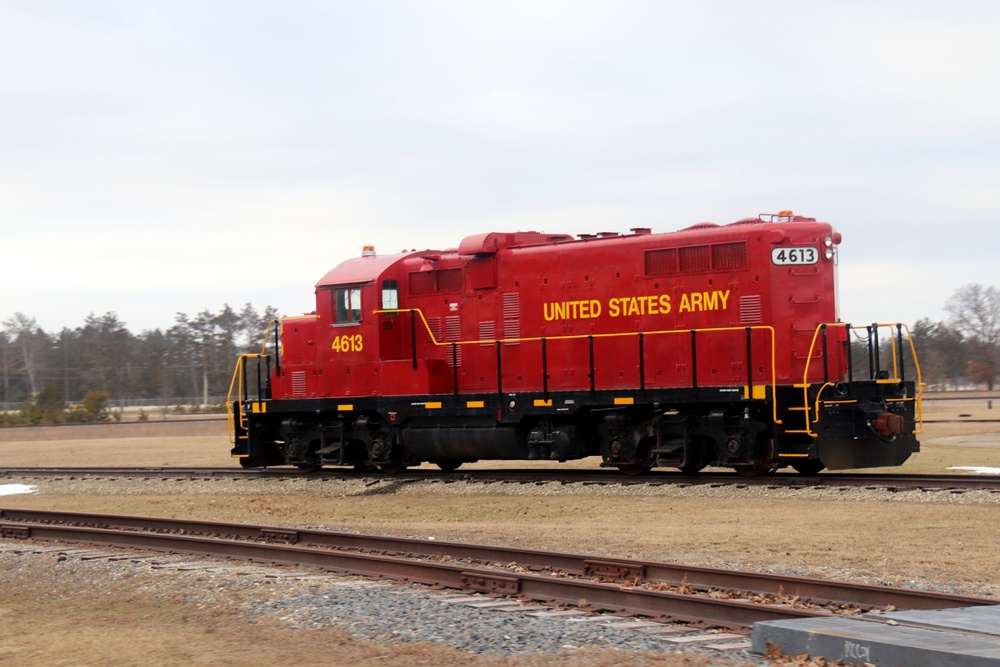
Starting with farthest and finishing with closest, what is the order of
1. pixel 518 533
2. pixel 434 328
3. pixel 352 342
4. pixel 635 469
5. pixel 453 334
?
1. pixel 352 342
2. pixel 434 328
3. pixel 453 334
4. pixel 635 469
5. pixel 518 533

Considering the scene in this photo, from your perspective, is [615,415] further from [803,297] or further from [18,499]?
[18,499]

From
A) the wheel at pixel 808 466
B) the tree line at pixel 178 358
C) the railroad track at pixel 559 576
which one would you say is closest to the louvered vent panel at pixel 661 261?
the wheel at pixel 808 466

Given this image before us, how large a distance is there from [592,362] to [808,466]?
3.71 m

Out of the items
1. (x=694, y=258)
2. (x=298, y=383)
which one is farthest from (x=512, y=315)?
(x=298, y=383)

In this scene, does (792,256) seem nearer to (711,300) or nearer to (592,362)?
(711,300)

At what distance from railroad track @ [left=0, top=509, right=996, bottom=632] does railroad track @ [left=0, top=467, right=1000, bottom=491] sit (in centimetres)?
636

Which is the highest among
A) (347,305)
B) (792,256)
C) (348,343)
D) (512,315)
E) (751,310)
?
(792,256)

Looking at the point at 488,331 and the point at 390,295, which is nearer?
the point at 488,331

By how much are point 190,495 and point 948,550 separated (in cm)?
1263

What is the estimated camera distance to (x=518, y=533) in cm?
1238

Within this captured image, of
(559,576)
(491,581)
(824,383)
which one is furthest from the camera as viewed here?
(824,383)

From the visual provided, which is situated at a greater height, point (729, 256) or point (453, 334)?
point (729, 256)

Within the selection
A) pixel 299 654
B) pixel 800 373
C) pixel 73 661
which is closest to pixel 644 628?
pixel 299 654

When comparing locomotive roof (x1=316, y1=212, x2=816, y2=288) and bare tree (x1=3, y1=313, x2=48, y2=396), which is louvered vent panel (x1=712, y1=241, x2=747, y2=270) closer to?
locomotive roof (x1=316, y1=212, x2=816, y2=288)
